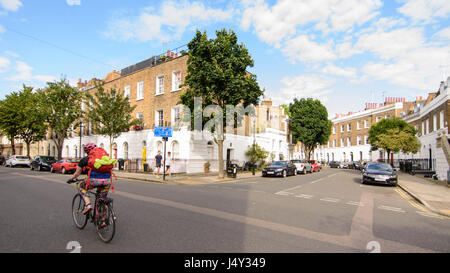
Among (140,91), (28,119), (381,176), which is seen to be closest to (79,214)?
(381,176)

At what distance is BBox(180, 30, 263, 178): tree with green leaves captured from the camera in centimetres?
1912

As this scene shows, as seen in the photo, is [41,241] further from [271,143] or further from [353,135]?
A: [353,135]

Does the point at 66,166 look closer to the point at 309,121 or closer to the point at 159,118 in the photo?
the point at 159,118

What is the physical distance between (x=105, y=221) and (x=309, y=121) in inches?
1766

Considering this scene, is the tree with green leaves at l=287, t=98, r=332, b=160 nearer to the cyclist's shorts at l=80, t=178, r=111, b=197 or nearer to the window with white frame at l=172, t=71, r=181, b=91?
the window with white frame at l=172, t=71, r=181, b=91

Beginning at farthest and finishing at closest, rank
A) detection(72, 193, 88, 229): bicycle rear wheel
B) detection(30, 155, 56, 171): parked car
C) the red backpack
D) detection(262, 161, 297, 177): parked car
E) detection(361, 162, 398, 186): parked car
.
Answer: detection(30, 155, 56, 171): parked car < detection(262, 161, 297, 177): parked car < detection(361, 162, 398, 186): parked car < detection(72, 193, 88, 229): bicycle rear wheel < the red backpack

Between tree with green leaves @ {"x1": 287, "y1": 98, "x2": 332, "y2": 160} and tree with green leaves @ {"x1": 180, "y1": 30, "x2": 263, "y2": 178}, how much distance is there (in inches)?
1113

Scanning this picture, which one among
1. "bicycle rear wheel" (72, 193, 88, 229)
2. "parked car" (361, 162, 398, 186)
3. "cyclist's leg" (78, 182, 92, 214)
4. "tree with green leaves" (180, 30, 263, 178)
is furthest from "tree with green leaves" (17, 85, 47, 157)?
"parked car" (361, 162, 398, 186)

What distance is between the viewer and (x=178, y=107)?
2625 centimetres

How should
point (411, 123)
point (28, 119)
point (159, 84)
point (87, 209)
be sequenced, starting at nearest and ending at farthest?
point (87, 209), point (159, 84), point (28, 119), point (411, 123)

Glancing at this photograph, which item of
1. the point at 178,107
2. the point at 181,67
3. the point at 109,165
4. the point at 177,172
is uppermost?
the point at 181,67

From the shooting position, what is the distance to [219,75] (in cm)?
1880
